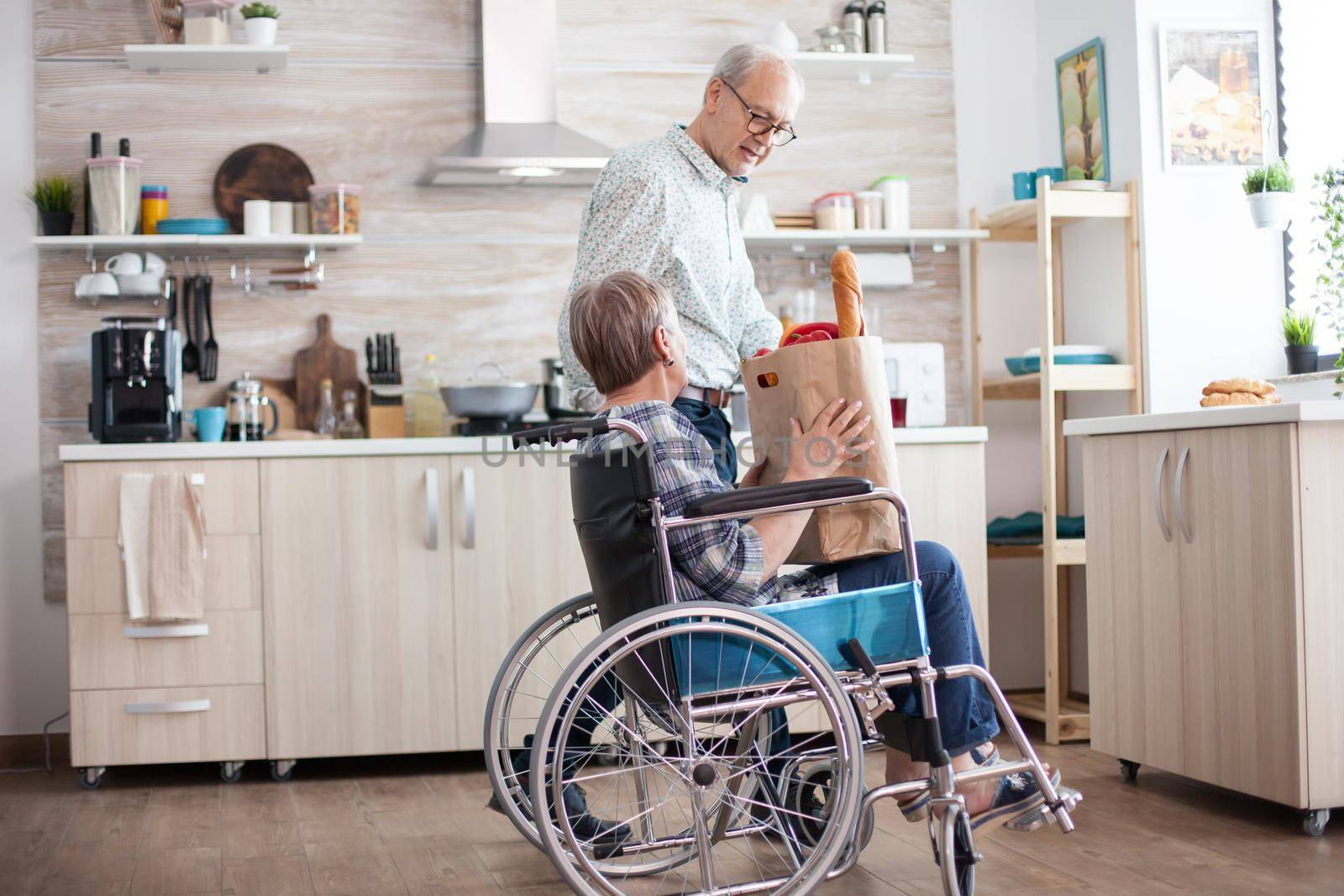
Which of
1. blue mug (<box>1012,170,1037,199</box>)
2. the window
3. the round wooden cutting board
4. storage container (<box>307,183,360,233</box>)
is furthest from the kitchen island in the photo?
the window

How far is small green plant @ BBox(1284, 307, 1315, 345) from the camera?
11.0 feet

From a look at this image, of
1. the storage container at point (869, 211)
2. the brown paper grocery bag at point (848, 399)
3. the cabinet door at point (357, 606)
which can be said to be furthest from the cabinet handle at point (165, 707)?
the storage container at point (869, 211)

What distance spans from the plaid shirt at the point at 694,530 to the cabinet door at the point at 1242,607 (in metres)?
1.15

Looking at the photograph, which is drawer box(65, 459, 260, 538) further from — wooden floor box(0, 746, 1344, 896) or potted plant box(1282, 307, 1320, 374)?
potted plant box(1282, 307, 1320, 374)

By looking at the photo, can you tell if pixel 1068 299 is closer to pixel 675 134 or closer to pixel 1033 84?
pixel 1033 84

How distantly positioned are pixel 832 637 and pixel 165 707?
2107 mm

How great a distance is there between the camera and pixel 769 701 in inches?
69.1

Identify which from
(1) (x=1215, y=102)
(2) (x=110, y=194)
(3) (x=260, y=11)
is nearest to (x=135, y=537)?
(2) (x=110, y=194)

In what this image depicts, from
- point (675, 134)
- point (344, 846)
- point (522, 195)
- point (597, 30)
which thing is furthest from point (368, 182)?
point (344, 846)

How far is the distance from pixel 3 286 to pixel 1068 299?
3209 millimetres

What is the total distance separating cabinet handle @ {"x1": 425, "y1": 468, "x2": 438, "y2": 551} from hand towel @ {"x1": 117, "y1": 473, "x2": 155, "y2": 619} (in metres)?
0.69

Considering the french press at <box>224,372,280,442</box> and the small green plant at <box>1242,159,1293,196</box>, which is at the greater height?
the small green plant at <box>1242,159,1293,196</box>

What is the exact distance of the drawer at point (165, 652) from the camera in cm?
326

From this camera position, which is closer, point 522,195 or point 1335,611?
point 1335,611
